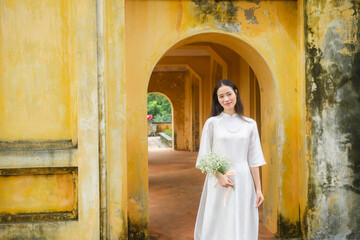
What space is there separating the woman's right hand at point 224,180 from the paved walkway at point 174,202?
6.35 feet

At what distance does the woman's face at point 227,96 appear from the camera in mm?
2959

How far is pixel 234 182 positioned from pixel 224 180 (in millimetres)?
138

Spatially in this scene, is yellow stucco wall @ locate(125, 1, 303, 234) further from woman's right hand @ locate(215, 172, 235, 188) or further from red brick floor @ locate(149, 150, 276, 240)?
woman's right hand @ locate(215, 172, 235, 188)

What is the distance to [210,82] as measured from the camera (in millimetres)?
13930

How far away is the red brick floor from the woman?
5.41 feet

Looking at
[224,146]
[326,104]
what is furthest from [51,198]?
[326,104]

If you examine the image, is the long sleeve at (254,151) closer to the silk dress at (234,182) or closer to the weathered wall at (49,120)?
the silk dress at (234,182)

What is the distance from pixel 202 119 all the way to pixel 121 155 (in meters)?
11.8

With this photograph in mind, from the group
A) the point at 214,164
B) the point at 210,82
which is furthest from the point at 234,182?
the point at 210,82

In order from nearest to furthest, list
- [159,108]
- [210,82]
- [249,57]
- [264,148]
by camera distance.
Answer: [249,57] < [264,148] < [210,82] < [159,108]

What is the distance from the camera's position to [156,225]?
5.02 metres

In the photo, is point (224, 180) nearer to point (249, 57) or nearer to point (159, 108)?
point (249, 57)

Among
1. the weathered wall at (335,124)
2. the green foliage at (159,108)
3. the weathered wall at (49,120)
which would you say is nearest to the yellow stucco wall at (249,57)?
the weathered wall at (335,124)

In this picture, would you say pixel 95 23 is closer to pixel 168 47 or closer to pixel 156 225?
pixel 168 47
